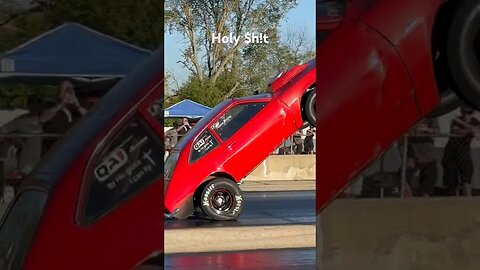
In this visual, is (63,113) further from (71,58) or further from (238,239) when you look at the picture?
(238,239)

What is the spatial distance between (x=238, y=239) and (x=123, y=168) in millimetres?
5524

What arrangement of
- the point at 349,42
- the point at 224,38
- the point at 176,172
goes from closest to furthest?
the point at 349,42
the point at 176,172
the point at 224,38

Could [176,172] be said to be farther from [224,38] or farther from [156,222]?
[224,38]

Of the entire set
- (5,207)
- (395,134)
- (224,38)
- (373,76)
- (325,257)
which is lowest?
(325,257)

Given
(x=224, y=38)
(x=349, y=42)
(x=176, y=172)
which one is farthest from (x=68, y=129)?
(x=224, y=38)

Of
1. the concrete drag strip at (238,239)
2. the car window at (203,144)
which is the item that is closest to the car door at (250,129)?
the car window at (203,144)

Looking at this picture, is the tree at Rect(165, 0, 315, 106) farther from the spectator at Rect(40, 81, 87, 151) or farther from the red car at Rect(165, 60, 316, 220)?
the spectator at Rect(40, 81, 87, 151)

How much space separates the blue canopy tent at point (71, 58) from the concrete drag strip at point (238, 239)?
17.2 feet

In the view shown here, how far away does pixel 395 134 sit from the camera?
16.3ft

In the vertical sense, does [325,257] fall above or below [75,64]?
below

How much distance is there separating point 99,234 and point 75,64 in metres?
1.01

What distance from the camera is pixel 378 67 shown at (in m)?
4.86

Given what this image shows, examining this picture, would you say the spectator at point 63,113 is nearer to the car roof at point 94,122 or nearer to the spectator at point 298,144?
the car roof at point 94,122

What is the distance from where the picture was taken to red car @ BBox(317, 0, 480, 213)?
191 inches
